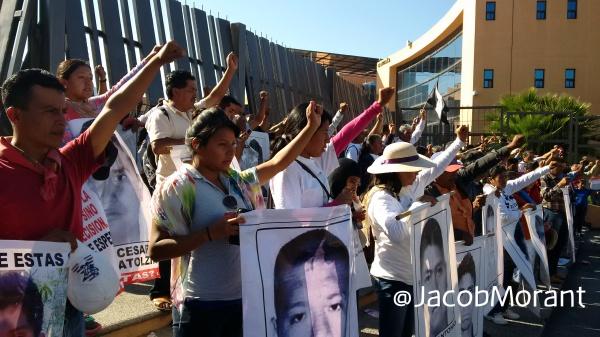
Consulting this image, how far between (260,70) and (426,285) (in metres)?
9.93

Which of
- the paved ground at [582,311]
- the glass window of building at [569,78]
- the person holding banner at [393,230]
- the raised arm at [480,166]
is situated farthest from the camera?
the glass window of building at [569,78]

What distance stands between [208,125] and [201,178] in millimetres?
253

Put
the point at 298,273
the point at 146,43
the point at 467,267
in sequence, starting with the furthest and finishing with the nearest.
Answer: the point at 146,43
the point at 467,267
the point at 298,273

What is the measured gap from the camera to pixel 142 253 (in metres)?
3.68

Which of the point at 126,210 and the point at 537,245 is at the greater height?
the point at 126,210

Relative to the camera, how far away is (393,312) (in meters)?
3.92

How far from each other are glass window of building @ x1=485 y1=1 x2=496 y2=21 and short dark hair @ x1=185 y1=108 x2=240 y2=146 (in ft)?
135

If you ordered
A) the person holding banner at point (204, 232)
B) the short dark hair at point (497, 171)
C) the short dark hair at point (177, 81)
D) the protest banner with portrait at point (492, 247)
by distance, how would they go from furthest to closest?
the short dark hair at point (497, 171) → the protest banner with portrait at point (492, 247) → the short dark hair at point (177, 81) → the person holding banner at point (204, 232)

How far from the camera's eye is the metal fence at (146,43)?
6.70 metres

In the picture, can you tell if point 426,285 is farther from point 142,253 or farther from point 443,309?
point 142,253

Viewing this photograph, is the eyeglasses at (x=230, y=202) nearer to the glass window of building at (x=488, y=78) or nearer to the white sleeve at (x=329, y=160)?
the white sleeve at (x=329, y=160)

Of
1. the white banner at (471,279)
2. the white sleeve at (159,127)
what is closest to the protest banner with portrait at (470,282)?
the white banner at (471,279)

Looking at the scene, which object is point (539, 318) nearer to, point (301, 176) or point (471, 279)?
point (471, 279)

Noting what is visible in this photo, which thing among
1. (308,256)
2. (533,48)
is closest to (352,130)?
(308,256)
